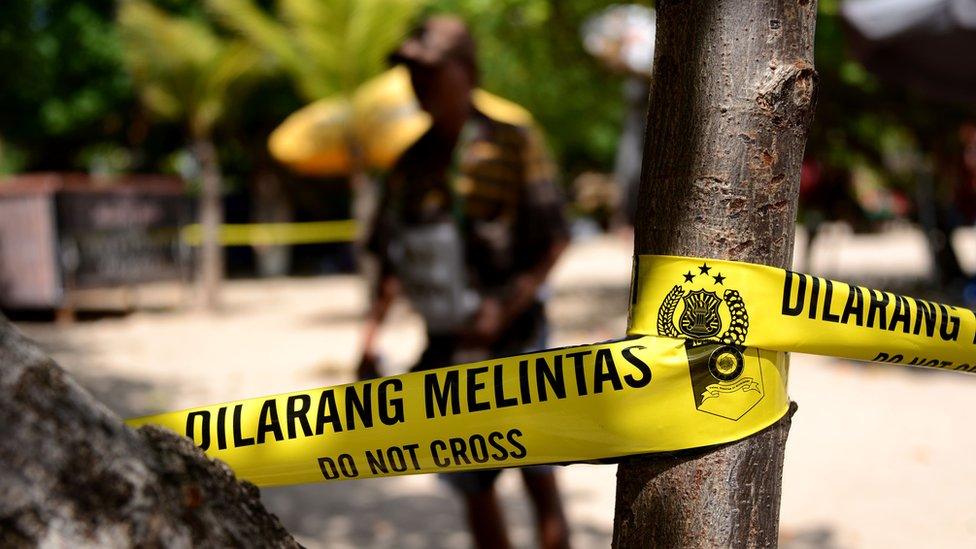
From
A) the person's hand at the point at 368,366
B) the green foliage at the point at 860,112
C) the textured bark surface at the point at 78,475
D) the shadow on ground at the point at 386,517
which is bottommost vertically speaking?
the shadow on ground at the point at 386,517

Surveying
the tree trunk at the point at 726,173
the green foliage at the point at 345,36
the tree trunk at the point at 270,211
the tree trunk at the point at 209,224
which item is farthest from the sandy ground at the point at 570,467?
the tree trunk at the point at 270,211

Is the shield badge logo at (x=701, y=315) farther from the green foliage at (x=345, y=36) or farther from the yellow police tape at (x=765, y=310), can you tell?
the green foliage at (x=345, y=36)

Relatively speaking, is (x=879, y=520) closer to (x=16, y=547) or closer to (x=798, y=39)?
(x=798, y=39)

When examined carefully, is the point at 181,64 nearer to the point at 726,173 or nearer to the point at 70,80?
the point at 70,80

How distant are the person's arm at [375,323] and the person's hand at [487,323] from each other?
1.33 ft

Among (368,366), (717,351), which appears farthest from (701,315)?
(368,366)

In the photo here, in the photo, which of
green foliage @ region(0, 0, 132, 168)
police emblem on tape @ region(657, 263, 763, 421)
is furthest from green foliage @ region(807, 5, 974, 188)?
green foliage @ region(0, 0, 132, 168)

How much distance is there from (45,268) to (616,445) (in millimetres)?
11913

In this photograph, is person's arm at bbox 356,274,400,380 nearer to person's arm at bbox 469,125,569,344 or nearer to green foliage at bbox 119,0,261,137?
person's arm at bbox 469,125,569,344

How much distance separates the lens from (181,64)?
498 inches

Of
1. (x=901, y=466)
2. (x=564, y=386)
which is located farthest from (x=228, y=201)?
(x=564, y=386)

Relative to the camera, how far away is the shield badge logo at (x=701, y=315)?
136cm

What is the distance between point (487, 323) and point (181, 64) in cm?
1079

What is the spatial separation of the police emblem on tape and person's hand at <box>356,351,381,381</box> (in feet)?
6.83
